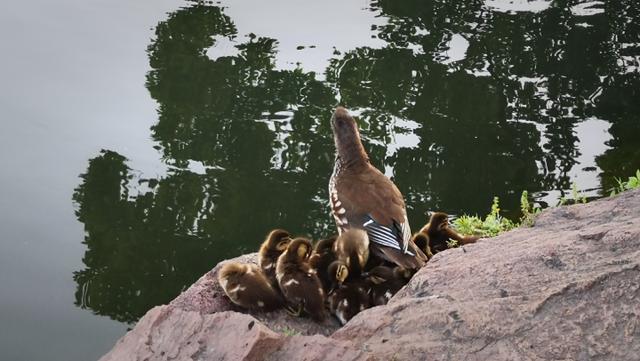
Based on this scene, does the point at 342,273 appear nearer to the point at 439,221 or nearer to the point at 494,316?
A: the point at 439,221

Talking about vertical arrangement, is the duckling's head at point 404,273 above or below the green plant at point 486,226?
below

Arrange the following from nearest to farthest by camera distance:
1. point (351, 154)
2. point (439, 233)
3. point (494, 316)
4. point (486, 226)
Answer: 1. point (494, 316)
2. point (439, 233)
3. point (486, 226)
4. point (351, 154)

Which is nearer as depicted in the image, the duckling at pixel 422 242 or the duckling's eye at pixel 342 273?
the duckling's eye at pixel 342 273

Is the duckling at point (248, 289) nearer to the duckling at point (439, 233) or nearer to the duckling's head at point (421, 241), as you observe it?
the duckling's head at point (421, 241)

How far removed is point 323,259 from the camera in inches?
187

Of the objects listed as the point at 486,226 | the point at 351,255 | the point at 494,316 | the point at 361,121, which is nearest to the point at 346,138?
the point at 486,226

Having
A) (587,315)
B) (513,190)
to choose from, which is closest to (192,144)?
(513,190)

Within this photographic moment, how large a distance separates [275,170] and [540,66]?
9.14ft

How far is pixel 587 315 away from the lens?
308cm

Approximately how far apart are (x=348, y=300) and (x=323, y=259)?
0.42 m

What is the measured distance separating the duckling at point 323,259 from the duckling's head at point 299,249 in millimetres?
69

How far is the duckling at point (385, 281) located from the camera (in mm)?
4422

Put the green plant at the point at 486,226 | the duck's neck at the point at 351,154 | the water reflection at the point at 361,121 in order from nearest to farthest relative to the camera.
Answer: the green plant at the point at 486,226 → the duck's neck at the point at 351,154 → the water reflection at the point at 361,121

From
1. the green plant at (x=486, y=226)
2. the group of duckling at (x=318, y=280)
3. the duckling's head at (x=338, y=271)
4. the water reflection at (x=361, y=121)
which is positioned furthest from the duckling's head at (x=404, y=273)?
the water reflection at (x=361, y=121)
